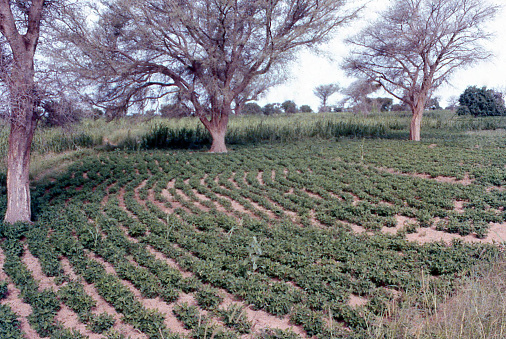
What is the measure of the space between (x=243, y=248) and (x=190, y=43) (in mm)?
11655

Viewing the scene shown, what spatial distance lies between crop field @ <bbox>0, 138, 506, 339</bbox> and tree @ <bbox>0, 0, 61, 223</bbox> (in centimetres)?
69

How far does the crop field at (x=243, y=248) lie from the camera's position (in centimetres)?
441

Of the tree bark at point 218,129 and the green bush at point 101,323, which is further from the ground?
the tree bark at point 218,129

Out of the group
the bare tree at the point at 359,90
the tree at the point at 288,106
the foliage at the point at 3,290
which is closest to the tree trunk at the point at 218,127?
the bare tree at the point at 359,90

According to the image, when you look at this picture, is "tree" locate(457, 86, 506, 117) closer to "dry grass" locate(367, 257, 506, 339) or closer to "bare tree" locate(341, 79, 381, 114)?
"bare tree" locate(341, 79, 381, 114)

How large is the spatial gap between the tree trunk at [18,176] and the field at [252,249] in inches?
17.8

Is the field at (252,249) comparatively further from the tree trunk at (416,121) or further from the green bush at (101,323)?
the tree trunk at (416,121)

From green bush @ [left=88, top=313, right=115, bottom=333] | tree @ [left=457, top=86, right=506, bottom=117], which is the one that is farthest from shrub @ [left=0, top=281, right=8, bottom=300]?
tree @ [left=457, top=86, right=506, bottom=117]

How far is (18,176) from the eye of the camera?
8.17m

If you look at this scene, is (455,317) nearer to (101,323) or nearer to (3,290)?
(101,323)

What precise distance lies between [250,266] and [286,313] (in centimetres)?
115

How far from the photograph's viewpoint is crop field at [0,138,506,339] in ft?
14.5

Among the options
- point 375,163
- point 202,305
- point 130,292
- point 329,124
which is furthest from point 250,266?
point 329,124

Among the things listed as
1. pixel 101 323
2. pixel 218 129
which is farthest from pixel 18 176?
pixel 218 129
